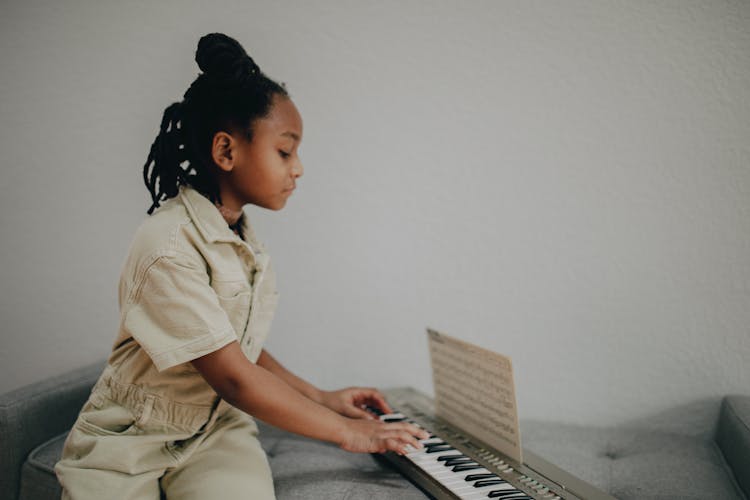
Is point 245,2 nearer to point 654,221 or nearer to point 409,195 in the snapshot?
point 409,195

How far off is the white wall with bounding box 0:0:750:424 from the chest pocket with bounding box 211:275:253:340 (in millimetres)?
509

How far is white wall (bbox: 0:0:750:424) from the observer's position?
1358mm

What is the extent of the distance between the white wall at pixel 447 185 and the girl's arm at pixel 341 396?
0.92 ft

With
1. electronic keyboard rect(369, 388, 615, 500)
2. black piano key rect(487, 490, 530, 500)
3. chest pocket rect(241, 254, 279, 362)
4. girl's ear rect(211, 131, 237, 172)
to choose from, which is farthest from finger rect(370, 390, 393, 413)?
girl's ear rect(211, 131, 237, 172)

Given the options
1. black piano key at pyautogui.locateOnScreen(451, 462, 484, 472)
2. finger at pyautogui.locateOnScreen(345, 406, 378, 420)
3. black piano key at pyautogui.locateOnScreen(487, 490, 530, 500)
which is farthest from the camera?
finger at pyautogui.locateOnScreen(345, 406, 378, 420)

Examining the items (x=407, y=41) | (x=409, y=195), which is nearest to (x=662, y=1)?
(x=407, y=41)

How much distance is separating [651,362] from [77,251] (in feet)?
5.71

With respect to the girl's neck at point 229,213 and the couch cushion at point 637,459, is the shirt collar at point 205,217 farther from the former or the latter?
the couch cushion at point 637,459

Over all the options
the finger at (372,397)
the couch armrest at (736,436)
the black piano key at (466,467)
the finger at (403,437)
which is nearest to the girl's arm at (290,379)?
the finger at (372,397)

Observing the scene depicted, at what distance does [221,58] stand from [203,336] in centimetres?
56

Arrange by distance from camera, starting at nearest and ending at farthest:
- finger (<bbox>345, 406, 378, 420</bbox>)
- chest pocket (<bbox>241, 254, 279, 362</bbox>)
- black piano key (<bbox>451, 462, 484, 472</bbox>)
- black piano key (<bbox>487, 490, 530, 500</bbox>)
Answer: black piano key (<bbox>487, 490, 530, 500</bbox>)
black piano key (<bbox>451, 462, 484, 472</bbox>)
chest pocket (<bbox>241, 254, 279, 362</bbox>)
finger (<bbox>345, 406, 378, 420</bbox>)

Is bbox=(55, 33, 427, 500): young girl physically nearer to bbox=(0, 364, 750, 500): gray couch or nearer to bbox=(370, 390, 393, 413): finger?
→ bbox=(0, 364, 750, 500): gray couch

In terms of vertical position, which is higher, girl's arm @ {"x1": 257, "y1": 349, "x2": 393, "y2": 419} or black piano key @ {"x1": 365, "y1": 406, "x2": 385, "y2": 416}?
girl's arm @ {"x1": 257, "y1": 349, "x2": 393, "y2": 419}

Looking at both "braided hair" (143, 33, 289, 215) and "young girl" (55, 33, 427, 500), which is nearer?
"young girl" (55, 33, 427, 500)
